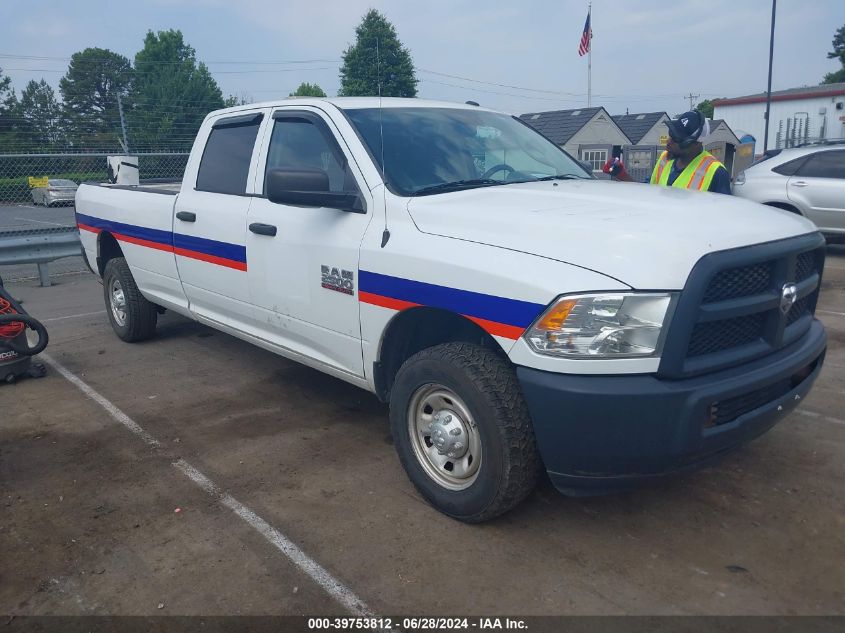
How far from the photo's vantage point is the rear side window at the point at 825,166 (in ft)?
34.6

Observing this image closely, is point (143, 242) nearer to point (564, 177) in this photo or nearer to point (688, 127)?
point (564, 177)

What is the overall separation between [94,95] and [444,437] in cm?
4390

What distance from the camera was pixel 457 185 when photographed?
378 cm

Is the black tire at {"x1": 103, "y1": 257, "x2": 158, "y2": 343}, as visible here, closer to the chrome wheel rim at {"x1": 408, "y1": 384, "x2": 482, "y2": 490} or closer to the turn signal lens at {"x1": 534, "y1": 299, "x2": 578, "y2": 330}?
the chrome wheel rim at {"x1": 408, "y1": 384, "x2": 482, "y2": 490}

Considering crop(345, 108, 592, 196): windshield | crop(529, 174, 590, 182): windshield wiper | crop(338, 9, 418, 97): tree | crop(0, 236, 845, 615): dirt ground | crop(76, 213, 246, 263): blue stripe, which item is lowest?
crop(0, 236, 845, 615): dirt ground

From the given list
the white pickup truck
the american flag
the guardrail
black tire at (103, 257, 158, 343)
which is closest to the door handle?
the white pickup truck

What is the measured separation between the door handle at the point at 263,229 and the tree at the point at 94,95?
64.6 ft

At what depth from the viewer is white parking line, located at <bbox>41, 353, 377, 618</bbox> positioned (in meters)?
2.83

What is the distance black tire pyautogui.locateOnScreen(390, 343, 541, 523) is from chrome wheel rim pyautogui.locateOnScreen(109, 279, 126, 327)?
13.3 feet

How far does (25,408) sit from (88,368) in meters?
0.90

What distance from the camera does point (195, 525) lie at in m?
3.40

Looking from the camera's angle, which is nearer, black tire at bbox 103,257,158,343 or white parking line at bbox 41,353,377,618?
white parking line at bbox 41,353,377,618

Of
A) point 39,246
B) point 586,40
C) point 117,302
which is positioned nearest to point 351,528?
point 117,302

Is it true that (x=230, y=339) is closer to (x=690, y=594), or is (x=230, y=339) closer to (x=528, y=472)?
(x=528, y=472)
